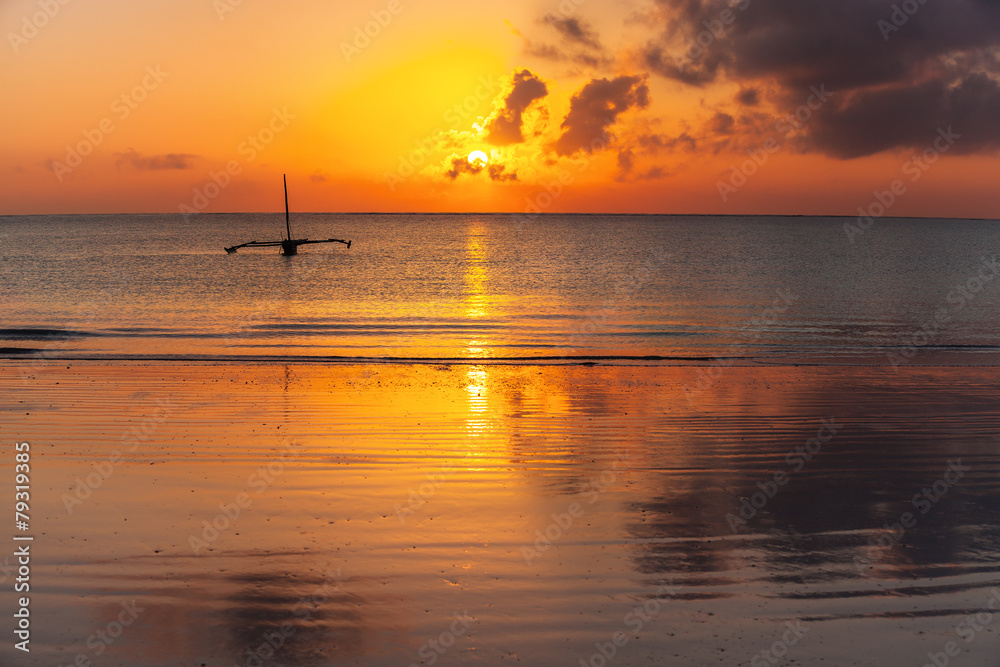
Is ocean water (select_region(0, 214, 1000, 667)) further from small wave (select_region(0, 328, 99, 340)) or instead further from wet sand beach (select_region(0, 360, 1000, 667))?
small wave (select_region(0, 328, 99, 340))

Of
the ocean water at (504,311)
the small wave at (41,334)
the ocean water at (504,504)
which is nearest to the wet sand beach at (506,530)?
the ocean water at (504,504)

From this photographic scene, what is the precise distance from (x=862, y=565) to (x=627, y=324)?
79.9ft

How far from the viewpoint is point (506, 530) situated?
8.84 m

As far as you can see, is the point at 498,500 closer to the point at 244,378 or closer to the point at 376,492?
the point at 376,492

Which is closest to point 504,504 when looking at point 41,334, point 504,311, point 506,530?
point 506,530

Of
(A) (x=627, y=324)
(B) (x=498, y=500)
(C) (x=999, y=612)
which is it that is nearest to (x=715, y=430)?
(B) (x=498, y=500)

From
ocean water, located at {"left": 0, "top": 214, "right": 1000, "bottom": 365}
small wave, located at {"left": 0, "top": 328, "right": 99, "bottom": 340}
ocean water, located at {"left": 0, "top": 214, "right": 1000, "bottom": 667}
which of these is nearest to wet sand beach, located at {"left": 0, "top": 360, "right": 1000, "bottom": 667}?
ocean water, located at {"left": 0, "top": 214, "right": 1000, "bottom": 667}

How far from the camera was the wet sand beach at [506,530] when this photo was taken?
652 centimetres

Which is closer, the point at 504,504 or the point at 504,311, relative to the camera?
the point at 504,504

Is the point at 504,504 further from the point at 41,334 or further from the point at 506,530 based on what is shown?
the point at 41,334

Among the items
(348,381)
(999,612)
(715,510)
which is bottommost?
(999,612)

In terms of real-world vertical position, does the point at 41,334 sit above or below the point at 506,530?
above

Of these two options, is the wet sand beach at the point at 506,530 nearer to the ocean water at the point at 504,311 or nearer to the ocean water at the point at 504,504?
the ocean water at the point at 504,504

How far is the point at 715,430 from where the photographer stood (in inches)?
540
